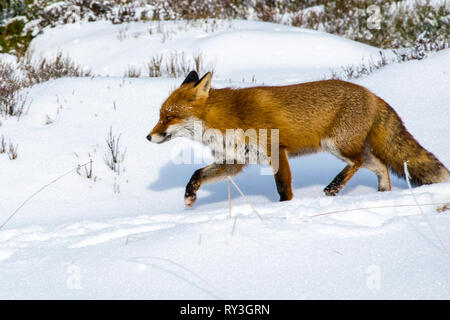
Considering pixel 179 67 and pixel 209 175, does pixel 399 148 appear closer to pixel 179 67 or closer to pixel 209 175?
pixel 209 175

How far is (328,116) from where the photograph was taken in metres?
4.55

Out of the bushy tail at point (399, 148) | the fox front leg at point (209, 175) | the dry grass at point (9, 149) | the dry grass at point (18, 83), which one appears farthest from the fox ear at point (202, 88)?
the dry grass at point (18, 83)

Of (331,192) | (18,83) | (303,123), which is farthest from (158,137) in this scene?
(18,83)

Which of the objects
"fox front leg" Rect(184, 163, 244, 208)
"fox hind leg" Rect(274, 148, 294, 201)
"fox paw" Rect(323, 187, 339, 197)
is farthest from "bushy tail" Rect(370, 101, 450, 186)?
"fox front leg" Rect(184, 163, 244, 208)

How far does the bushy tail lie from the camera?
15.1 ft

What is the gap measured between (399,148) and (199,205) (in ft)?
7.49

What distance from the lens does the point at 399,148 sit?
465 centimetres

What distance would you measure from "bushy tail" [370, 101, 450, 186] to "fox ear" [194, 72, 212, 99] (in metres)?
1.74

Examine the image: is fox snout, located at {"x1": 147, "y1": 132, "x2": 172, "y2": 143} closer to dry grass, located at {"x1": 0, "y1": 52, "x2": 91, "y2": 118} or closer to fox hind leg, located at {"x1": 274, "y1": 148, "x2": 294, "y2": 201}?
fox hind leg, located at {"x1": 274, "y1": 148, "x2": 294, "y2": 201}

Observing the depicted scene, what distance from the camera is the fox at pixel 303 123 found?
174 inches

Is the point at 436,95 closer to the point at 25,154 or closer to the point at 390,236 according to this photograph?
the point at 390,236

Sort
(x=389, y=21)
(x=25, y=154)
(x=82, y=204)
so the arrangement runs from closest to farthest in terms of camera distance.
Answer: (x=82, y=204) < (x=25, y=154) < (x=389, y=21)
